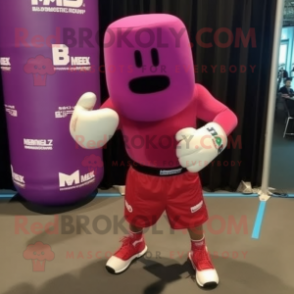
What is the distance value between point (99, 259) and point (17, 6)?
1.32 meters

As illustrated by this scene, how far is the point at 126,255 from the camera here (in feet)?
5.29

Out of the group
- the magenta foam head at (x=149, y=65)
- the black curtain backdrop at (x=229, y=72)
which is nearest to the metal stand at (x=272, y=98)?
the black curtain backdrop at (x=229, y=72)

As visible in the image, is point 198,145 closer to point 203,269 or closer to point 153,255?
point 203,269

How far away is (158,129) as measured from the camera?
1.27 metres

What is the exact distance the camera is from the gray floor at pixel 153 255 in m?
1.50

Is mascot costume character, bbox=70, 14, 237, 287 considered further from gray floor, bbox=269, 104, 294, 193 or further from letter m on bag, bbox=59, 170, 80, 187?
gray floor, bbox=269, 104, 294, 193

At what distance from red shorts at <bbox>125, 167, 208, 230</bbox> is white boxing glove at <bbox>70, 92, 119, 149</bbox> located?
0.79 feet

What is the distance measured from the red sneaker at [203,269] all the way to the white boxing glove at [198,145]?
20.5 inches

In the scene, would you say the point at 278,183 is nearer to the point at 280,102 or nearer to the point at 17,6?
the point at 280,102

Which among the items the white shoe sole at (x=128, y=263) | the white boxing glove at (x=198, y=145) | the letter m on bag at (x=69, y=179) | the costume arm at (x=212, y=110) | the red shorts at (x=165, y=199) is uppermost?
the costume arm at (x=212, y=110)

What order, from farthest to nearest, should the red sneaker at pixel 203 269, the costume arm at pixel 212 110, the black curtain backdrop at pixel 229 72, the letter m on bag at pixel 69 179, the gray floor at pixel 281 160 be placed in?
the gray floor at pixel 281 160 < the black curtain backdrop at pixel 229 72 < the letter m on bag at pixel 69 179 < the red sneaker at pixel 203 269 < the costume arm at pixel 212 110

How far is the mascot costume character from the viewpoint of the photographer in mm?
1134

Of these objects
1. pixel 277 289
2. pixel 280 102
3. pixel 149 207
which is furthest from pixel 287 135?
pixel 149 207

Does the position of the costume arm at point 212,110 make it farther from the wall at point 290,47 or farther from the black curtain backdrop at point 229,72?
the wall at point 290,47
